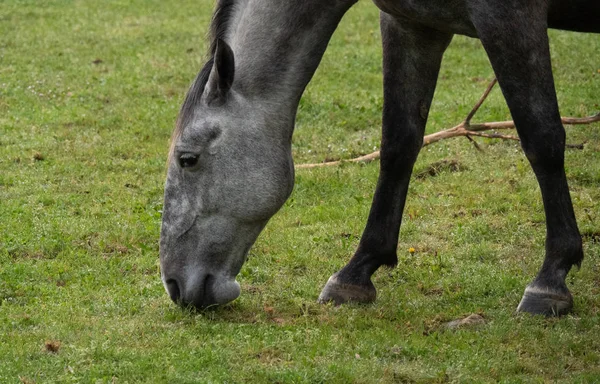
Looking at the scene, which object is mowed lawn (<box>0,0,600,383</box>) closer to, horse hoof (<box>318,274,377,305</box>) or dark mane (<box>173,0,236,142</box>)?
horse hoof (<box>318,274,377,305</box>)

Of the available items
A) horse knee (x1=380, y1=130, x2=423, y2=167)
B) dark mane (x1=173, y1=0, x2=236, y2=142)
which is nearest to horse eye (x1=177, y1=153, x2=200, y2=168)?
dark mane (x1=173, y1=0, x2=236, y2=142)

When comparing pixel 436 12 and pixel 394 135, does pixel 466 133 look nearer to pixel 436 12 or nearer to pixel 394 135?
pixel 394 135

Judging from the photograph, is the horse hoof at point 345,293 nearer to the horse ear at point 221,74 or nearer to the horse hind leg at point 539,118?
the horse hind leg at point 539,118

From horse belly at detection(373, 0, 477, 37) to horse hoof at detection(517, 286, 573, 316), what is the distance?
1388 millimetres

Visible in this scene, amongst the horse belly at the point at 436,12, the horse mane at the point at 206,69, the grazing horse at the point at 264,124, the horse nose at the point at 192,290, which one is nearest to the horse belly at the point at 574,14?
the grazing horse at the point at 264,124

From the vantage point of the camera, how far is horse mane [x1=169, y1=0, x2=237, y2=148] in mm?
5105

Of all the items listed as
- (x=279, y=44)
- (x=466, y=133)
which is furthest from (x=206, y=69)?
(x=466, y=133)

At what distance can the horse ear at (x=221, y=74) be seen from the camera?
15.9 ft

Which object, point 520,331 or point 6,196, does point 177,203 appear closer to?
point 520,331

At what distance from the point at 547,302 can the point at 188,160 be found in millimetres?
1998

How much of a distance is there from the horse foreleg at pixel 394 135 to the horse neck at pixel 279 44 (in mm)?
639

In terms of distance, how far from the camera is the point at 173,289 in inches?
204

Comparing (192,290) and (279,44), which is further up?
(279,44)

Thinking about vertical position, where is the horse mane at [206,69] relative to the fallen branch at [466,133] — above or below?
above
